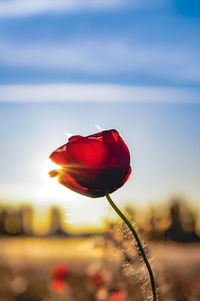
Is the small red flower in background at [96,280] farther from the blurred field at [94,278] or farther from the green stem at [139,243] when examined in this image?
the green stem at [139,243]

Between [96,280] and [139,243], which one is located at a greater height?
[139,243]

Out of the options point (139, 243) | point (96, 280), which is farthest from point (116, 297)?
point (139, 243)

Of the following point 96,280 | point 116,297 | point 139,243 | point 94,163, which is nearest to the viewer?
point 139,243

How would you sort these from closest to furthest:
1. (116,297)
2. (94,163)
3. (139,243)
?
(139,243) < (94,163) < (116,297)

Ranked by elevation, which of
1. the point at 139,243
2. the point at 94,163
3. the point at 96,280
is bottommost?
the point at 96,280

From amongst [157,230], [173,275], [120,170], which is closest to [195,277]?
[173,275]

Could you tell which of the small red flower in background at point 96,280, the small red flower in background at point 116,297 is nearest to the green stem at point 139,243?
the small red flower in background at point 116,297

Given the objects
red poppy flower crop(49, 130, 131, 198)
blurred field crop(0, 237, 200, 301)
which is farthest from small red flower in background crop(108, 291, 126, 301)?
red poppy flower crop(49, 130, 131, 198)

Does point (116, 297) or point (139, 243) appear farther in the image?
point (116, 297)

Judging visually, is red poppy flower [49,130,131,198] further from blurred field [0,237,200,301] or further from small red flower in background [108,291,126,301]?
small red flower in background [108,291,126,301]

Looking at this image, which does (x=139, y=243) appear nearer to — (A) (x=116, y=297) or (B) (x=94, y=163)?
(B) (x=94, y=163)
